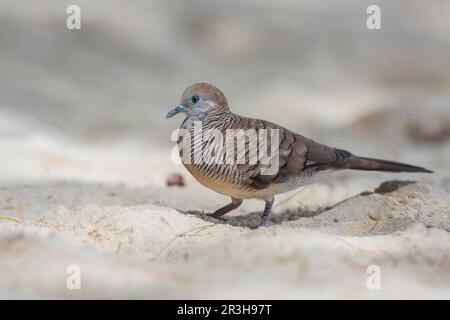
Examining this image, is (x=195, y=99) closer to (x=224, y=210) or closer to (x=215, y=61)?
(x=224, y=210)

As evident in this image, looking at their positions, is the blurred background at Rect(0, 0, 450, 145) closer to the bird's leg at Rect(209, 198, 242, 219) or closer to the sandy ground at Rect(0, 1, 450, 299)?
the sandy ground at Rect(0, 1, 450, 299)

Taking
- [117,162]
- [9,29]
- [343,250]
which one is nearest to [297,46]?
[9,29]

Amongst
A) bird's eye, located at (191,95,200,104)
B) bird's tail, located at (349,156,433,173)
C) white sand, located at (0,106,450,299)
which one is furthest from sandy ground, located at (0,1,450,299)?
bird's eye, located at (191,95,200,104)

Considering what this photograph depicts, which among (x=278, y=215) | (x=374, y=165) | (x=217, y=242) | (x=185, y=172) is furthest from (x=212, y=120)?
(x=185, y=172)

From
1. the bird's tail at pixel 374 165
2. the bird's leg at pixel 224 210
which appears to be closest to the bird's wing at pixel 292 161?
the bird's tail at pixel 374 165

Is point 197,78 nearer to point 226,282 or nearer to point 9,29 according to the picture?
point 9,29
